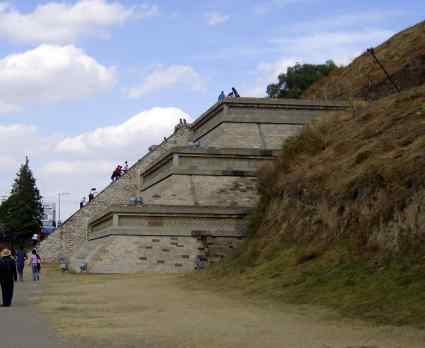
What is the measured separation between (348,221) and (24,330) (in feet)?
26.5

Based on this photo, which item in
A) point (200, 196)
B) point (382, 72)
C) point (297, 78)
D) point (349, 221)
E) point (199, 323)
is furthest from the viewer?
point (297, 78)

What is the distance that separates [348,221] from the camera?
17.4 m

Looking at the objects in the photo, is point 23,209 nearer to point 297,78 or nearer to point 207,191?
point 297,78

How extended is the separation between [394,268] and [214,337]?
4.35m

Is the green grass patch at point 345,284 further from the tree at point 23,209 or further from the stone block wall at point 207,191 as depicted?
the tree at point 23,209

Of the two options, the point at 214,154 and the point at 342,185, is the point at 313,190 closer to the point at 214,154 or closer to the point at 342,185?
the point at 342,185

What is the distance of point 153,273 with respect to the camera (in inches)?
1087

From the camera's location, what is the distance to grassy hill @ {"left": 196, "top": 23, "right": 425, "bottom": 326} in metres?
13.4

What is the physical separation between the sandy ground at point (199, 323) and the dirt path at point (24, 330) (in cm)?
26

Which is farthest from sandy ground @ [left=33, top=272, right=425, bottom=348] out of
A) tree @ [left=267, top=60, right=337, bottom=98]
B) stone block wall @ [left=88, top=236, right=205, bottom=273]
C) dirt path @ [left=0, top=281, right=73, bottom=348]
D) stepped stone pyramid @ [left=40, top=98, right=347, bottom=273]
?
tree @ [left=267, top=60, right=337, bottom=98]

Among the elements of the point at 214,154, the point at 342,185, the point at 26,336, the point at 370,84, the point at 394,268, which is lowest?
the point at 26,336

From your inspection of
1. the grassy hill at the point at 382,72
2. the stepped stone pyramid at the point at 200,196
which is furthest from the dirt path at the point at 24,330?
the grassy hill at the point at 382,72

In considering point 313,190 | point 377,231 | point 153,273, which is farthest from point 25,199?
point 377,231

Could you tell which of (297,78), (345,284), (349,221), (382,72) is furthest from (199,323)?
(297,78)
